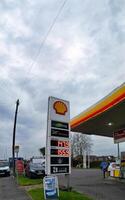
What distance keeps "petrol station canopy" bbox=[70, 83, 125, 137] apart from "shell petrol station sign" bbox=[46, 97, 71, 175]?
14.9 ft

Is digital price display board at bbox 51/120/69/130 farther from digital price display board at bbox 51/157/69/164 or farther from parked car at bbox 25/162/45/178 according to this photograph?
parked car at bbox 25/162/45/178

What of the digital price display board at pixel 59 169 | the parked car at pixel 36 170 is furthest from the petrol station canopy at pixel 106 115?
the parked car at pixel 36 170

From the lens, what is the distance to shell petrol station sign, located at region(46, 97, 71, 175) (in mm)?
13305

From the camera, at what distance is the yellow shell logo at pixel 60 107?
13904 mm

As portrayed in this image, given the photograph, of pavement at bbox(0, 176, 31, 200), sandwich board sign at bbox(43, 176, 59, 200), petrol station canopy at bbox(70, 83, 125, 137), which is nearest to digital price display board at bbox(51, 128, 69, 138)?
sandwich board sign at bbox(43, 176, 59, 200)

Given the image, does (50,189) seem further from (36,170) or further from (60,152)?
(36,170)

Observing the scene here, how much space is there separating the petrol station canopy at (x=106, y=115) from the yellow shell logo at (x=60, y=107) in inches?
173

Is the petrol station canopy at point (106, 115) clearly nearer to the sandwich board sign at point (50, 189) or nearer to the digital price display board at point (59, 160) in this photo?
the digital price display board at point (59, 160)

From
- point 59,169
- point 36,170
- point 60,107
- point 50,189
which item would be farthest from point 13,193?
point 36,170

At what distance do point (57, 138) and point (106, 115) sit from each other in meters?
9.45

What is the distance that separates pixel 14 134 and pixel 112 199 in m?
30.3

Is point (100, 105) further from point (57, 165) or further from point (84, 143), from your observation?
point (84, 143)

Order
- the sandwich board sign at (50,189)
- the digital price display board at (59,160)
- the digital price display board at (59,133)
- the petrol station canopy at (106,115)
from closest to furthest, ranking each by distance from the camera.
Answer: the sandwich board sign at (50,189)
the digital price display board at (59,160)
the digital price display board at (59,133)
the petrol station canopy at (106,115)

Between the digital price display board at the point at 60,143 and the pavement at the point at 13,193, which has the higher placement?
the digital price display board at the point at 60,143
